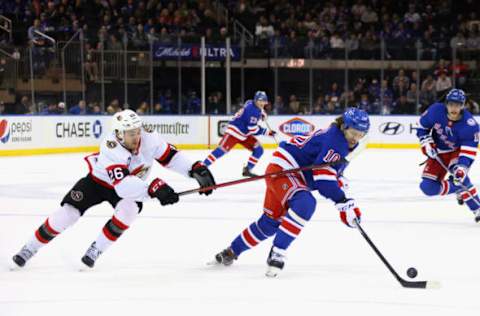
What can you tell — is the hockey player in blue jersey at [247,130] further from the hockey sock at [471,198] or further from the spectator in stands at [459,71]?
the spectator in stands at [459,71]

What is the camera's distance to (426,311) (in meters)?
3.82

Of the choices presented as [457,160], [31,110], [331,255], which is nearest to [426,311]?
[331,255]

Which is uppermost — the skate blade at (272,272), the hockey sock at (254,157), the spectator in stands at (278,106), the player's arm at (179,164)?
the player's arm at (179,164)

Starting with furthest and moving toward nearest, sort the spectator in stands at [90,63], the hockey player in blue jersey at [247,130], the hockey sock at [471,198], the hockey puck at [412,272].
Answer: the spectator in stands at [90,63]
the hockey player in blue jersey at [247,130]
the hockey sock at [471,198]
the hockey puck at [412,272]

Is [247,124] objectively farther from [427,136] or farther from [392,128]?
[392,128]

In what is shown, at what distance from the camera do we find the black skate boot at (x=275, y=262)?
4594 millimetres

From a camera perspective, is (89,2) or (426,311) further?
(89,2)

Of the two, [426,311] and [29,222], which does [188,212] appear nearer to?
[29,222]

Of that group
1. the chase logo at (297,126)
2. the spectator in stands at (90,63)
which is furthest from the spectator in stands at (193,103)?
the spectator in stands at (90,63)

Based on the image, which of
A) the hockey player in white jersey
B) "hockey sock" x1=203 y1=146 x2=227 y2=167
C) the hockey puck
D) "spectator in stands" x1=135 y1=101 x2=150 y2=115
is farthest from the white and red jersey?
"spectator in stands" x1=135 y1=101 x2=150 y2=115

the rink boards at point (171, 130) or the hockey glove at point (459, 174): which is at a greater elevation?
the hockey glove at point (459, 174)

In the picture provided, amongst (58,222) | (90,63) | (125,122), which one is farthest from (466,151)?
(90,63)

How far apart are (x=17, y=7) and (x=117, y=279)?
46.5 feet

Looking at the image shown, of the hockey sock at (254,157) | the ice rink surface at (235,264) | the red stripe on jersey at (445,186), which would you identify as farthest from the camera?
the hockey sock at (254,157)
